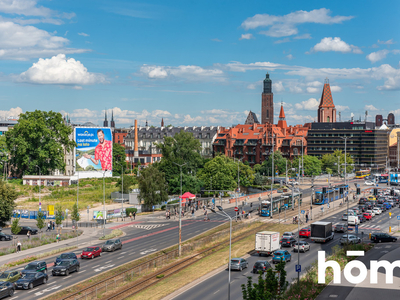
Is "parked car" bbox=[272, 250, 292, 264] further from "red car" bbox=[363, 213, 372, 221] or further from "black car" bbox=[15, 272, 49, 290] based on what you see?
"red car" bbox=[363, 213, 372, 221]

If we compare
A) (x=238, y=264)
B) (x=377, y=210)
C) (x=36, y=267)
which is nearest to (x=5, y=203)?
→ (x=36, y=267)

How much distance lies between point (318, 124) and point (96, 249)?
490ft

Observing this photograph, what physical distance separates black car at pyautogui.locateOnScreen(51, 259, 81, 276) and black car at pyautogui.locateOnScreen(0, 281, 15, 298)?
5881 millimetres

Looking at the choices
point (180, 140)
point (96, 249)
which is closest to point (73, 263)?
point (96, 249)

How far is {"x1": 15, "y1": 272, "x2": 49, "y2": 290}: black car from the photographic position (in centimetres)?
3947

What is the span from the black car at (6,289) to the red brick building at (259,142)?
132501mm

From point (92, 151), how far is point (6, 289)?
105 meters

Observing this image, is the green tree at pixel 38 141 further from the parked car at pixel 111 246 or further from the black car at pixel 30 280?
the black car at pixel 30 280

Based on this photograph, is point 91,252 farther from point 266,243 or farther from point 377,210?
point 377,210

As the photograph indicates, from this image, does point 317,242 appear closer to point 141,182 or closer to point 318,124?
point 141,182

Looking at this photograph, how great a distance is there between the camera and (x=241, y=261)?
45000mm

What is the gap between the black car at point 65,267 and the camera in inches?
1720

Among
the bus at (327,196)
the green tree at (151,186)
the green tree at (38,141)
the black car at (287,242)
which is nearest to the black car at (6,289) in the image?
the black car at (287,242)

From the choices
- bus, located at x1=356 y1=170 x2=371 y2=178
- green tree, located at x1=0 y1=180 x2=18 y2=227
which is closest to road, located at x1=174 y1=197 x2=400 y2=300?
green tree, located at x1=0 y1=180 x2=18 y2=227
